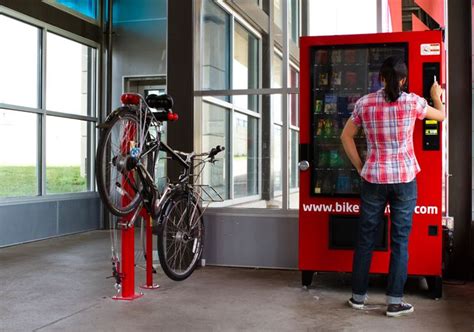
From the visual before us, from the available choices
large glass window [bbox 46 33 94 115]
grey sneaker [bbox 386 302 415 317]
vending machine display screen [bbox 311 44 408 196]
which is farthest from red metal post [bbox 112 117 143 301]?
large glass window [bbox 46 33 94 115]

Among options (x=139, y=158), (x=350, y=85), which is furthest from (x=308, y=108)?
(x=139, y=158)

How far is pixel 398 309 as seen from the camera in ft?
11.7

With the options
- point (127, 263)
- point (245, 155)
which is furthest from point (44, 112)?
point (127, 263)

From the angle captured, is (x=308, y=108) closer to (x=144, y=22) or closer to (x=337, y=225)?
(x=337, y=225)

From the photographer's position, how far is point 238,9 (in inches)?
217

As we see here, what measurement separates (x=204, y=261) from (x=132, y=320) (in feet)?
5.80

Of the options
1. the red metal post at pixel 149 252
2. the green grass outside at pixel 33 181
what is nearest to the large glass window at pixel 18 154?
the green grass outside at pixel 33 181

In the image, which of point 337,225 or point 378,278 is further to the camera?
point 378,278

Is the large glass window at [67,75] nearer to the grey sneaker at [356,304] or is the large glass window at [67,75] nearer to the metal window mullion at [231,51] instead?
the metal window mullion at [231,51]

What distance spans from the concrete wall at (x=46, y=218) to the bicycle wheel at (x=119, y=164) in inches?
145

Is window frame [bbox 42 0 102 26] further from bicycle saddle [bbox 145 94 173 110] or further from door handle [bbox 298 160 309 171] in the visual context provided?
door handle [bbox 298 160 309 171]

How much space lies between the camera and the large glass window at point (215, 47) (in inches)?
212

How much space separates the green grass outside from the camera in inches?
285

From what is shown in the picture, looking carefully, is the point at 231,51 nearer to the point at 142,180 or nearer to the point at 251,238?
the point at 251,238
